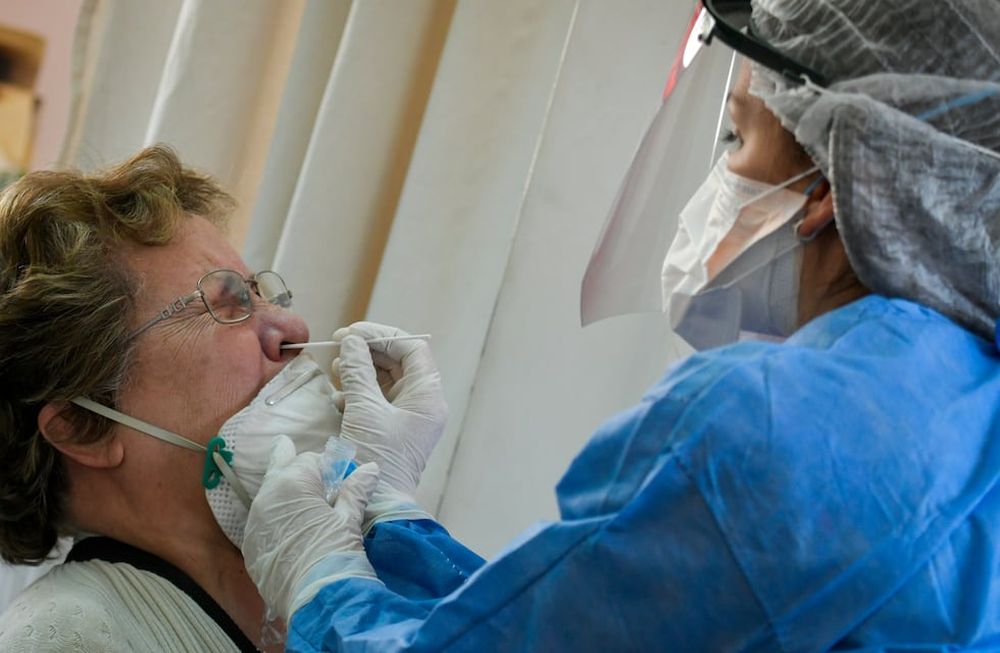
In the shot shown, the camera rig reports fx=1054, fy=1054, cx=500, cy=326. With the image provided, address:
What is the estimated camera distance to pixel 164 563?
1.35m

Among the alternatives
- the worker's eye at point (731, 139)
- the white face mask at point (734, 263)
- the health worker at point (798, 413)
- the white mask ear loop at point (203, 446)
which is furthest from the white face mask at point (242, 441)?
the worker's eye at point (731, 139)

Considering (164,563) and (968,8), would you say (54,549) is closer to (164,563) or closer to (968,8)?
(164,563)

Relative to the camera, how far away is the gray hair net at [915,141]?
3.12 feet

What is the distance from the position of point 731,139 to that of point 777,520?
48 centimetres

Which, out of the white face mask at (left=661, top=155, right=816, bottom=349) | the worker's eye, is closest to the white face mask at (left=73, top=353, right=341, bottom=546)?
the white face mask at (left=661, top=155, right=816, bottom=349)

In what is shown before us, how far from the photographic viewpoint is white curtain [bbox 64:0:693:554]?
1838mm

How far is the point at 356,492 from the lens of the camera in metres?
1.30

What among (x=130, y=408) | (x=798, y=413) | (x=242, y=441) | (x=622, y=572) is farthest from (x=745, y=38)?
(x=130, y=408)

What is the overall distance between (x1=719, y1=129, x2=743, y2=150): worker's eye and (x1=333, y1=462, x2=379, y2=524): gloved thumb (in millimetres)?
581

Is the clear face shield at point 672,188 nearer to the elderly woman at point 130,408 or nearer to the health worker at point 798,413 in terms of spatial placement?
the health worker at point 798,413

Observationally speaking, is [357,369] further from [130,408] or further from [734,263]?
[734,263]

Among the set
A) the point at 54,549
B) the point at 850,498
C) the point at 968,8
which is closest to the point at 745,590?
the point at 850,498

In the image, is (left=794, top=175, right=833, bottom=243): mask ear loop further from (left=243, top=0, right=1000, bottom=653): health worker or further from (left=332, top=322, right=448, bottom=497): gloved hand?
(left=332, top=322, right=448, bottom=497): gloved hand

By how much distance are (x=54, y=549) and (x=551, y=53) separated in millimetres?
1146
